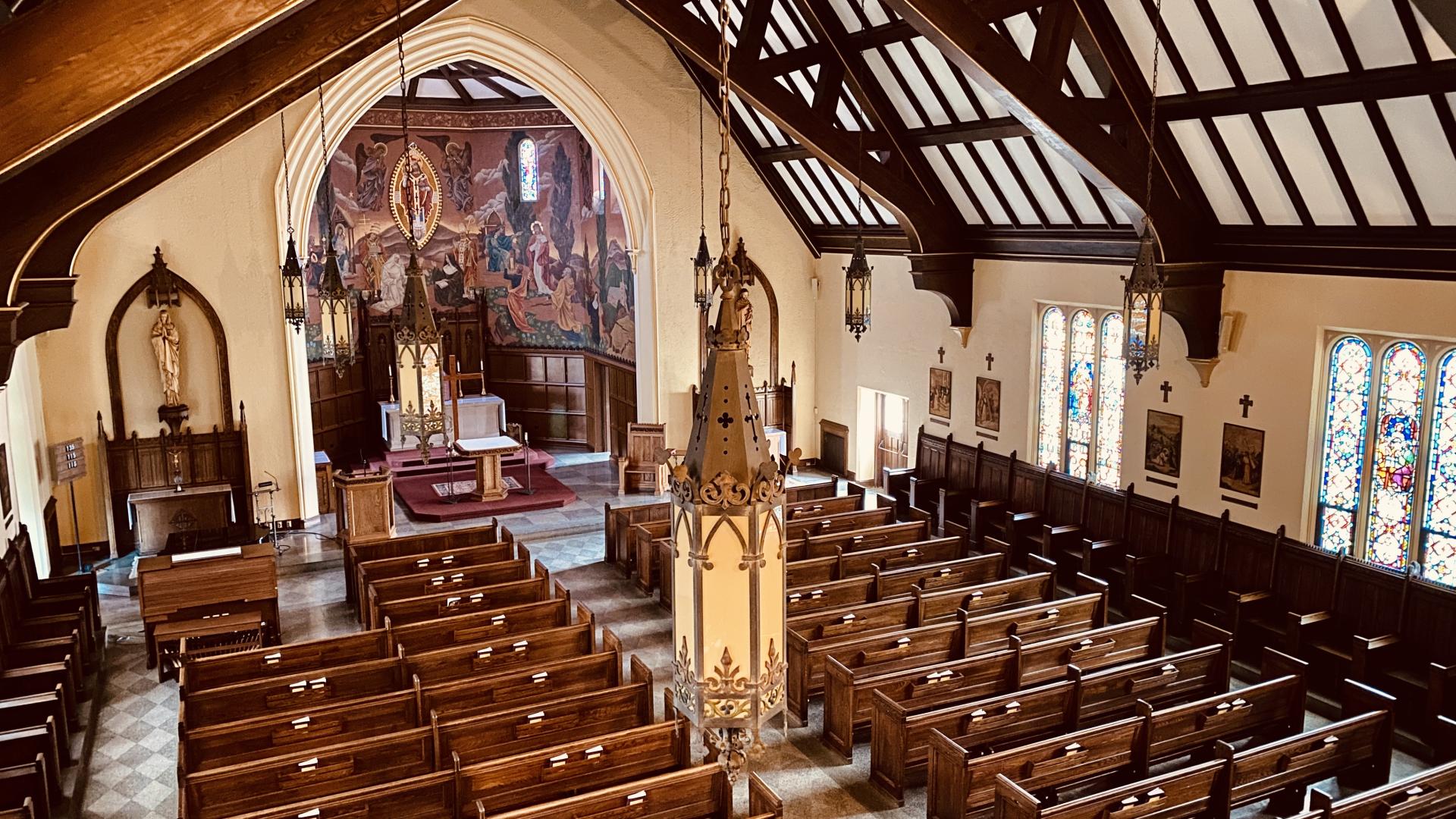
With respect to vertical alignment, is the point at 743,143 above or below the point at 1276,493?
above

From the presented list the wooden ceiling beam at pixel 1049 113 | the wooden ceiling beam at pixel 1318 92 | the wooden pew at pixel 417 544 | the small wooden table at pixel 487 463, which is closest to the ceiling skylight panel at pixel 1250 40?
the wooden ceiling beam at pixel 1318 92

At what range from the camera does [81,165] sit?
28.1ft

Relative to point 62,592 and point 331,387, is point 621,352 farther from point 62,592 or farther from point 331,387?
point 62,592

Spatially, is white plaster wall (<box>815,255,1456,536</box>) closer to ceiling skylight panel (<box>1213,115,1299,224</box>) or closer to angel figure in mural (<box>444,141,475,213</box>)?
ceiling skylight panel (<box>1213,115,1299,224</box>)

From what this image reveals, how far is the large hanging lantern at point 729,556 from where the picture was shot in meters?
3.38

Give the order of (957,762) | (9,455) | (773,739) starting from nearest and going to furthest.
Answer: (957,762)
(773,739)
(9,455)

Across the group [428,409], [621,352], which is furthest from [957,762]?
[621,352]

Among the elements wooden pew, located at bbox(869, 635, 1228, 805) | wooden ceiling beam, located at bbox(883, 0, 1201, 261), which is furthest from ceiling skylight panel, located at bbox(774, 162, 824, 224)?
wooden pew, located at bbox(869, 635, 1228, 805)

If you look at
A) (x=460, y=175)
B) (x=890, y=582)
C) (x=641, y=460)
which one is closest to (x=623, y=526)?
(x=641, y=460)

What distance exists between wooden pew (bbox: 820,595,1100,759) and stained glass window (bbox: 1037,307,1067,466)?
4243 mm

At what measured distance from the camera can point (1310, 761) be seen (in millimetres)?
7242

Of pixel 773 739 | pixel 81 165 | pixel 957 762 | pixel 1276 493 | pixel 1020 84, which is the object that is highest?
pixel 1020 84

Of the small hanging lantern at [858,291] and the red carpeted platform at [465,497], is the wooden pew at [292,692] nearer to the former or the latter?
the small hanging lantern at [858,291]

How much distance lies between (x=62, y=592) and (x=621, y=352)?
10197mm
